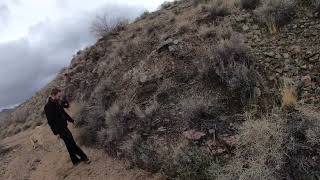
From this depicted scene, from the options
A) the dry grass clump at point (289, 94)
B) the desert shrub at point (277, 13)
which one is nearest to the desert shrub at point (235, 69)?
the dry grass clump at point (289, 94)

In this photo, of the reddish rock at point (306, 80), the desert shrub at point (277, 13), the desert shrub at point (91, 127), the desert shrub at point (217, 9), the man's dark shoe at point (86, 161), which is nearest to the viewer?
the reddish rock at point (306, 80)

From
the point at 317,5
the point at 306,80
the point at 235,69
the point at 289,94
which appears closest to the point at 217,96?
the point at 235,69

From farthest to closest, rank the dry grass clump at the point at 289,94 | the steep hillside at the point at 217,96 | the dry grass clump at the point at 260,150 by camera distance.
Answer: the dry grass clump at the point at 289,94
the steep hillside at the point at 217,96
the dry grass clump at the point at 260,150

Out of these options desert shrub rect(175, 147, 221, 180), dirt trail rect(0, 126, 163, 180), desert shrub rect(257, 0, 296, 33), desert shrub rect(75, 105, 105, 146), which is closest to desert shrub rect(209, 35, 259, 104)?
desert shrub rect(257, 0, 296, 33)

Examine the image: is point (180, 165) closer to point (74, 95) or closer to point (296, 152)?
point (296, 152)

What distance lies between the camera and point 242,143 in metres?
8.67

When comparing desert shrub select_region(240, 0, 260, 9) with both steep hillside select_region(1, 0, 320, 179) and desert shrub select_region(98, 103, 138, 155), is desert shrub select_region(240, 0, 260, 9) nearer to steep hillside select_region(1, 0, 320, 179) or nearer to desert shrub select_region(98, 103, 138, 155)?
steep hillside select_region(1, 0, 320, 179)

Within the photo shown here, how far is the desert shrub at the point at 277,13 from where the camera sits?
12102mm

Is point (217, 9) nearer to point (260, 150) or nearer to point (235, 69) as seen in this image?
point (235, 69)

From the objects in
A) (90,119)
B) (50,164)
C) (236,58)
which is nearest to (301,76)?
(236,58)

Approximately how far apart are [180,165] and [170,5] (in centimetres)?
1267

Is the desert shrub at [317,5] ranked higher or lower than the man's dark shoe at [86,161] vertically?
higher

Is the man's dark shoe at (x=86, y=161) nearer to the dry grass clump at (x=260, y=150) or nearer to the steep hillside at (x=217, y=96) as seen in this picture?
the steep hillside at (x=217, y=96)

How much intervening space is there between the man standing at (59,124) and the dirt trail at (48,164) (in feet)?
0.91
